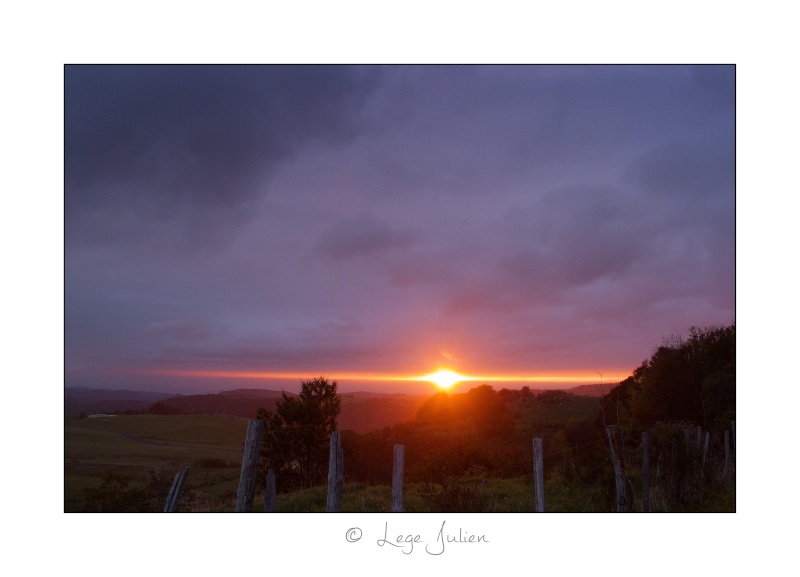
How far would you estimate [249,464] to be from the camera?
653cm

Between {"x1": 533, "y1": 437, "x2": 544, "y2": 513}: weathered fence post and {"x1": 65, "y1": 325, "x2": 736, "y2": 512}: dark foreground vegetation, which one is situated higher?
{"x1": 533, "y1": 437, "x2": 544, "y2": 513}: weathered fence post

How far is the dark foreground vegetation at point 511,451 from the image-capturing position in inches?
378

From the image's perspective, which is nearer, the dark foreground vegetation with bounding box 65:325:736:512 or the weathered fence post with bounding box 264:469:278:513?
the weathered fence post with bounding box 264:469:278:513

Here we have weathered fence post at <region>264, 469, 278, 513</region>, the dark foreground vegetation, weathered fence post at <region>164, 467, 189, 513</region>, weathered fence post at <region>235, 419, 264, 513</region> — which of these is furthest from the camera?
the dark foreground vegetation

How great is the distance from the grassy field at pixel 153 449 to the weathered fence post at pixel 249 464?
3.04 meters

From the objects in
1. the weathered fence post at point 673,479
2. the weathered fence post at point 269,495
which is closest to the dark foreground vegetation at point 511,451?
the weathered fence post at point 673,479

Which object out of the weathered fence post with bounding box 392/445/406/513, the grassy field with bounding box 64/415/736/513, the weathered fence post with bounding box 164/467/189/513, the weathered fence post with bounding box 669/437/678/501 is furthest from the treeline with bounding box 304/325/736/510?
the weathered fence post with bounding box 164/467/189/513

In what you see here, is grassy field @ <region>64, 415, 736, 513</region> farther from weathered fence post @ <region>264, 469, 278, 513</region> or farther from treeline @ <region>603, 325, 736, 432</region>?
treeline @ <region>603, 325, 736, 432</region>

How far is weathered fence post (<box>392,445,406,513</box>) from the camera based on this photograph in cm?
773

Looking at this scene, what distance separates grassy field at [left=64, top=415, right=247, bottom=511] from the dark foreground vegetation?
294mm

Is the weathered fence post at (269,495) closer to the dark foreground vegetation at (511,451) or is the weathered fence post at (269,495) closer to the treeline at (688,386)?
the dark foreground vegetation at (511,451)

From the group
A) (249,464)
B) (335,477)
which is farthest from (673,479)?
(249,464)
